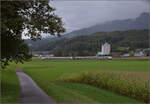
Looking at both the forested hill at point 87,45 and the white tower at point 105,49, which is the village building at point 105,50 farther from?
the forested hill at point 87,45

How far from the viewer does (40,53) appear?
140 meters

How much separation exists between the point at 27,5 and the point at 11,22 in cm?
159

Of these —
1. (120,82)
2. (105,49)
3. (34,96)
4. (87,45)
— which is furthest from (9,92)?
(87,45)

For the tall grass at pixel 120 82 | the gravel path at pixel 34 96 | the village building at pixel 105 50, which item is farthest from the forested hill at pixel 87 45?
the gravel path at pixel 34 96

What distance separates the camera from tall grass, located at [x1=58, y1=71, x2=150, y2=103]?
15256mm

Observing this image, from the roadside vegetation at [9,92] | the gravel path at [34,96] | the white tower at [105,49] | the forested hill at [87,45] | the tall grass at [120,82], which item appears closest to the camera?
the gravel path at [34,96]

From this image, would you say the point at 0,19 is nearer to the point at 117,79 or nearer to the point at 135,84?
the point at 135,84

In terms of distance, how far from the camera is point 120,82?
18.0m

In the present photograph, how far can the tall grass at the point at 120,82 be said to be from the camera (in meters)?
15.3

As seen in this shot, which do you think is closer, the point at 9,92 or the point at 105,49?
the point at 9,92

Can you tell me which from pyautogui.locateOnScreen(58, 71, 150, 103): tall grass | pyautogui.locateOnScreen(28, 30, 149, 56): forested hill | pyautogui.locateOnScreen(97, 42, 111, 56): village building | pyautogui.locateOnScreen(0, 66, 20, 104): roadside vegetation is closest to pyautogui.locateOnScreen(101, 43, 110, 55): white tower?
pyautogui.locateOnScreen(97, 42, 111, 56): village building

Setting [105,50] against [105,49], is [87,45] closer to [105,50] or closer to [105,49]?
[105,49]

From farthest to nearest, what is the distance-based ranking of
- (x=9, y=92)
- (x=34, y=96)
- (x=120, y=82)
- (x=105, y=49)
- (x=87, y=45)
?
(x=87, y=45) < (x=105, y=49) < (x=120, y=82) < (x=9, y=92) < (x=34, y=96)

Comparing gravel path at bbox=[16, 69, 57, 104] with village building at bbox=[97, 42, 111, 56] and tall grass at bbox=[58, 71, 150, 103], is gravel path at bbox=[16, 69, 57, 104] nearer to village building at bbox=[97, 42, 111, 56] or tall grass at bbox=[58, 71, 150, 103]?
tall grass at bbox=[58, 71, 150, 103]
